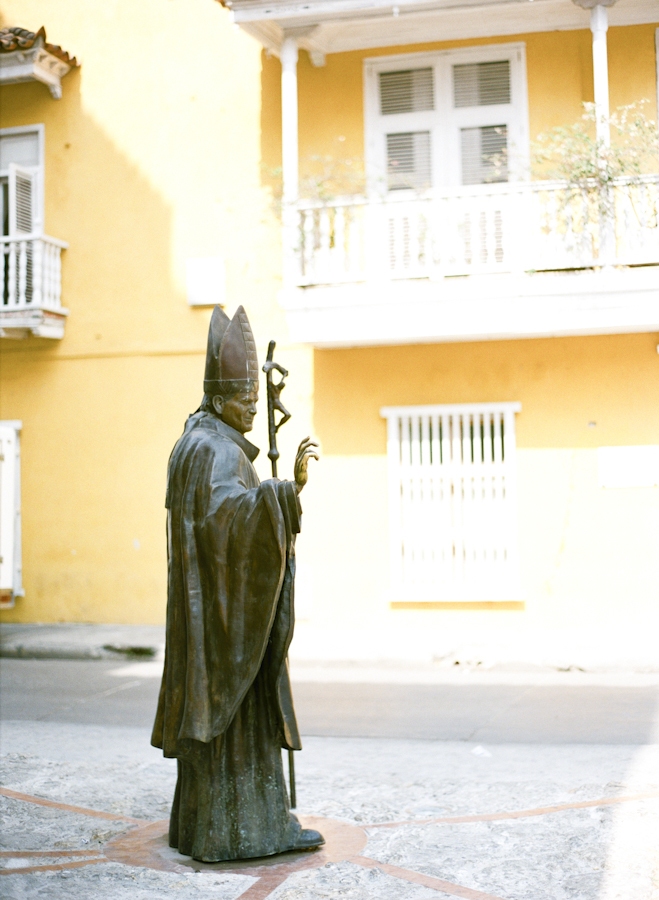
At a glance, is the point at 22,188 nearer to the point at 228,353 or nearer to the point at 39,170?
the point at 39,170

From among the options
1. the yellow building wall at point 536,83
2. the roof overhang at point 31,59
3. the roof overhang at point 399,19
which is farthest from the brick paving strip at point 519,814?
the roof overhang at point 31,59

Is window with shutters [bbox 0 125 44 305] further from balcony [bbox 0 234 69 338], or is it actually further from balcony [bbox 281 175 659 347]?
balcony [bbox 281 175 659 347]

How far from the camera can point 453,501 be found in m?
11.1

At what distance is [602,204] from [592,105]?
1.03 metres

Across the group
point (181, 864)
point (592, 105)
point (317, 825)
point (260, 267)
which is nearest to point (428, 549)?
point (260, 267)

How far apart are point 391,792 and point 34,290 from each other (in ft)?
27.6

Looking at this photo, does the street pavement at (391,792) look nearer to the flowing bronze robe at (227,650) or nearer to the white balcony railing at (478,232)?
the flowing bronze robe at (227,650)

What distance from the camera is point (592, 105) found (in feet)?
32.8

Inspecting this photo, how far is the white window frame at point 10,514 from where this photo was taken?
1174 cm

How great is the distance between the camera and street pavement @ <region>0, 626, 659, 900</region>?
13.0 ft

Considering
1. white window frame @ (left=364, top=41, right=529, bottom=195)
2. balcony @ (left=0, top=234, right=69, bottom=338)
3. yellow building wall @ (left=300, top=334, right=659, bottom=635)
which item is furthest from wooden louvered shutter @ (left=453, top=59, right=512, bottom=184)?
balcony @ (left=0, top=234, right=69, bottom=338)

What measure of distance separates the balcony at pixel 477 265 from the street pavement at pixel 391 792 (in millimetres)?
3538

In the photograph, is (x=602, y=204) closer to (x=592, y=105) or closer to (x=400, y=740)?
(x=592, y=105)

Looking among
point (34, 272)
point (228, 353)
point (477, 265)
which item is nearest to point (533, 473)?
point (477, 265)
